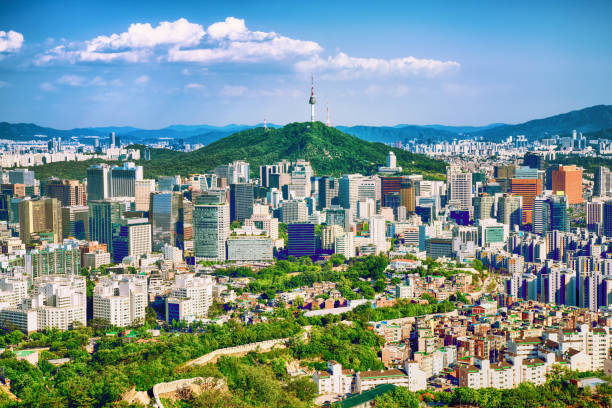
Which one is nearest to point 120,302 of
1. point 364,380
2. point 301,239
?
point 364,380

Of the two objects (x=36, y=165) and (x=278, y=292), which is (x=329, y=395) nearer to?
(x=278, y=292)

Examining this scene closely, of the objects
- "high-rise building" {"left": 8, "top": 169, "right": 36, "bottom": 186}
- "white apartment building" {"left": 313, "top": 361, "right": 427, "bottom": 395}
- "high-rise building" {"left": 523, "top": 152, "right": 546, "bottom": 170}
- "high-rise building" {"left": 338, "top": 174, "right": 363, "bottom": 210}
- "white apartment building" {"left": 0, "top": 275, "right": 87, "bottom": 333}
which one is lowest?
"white apartment building" {"left": 313, "top": 361, "right": 427, "bottom": 395}

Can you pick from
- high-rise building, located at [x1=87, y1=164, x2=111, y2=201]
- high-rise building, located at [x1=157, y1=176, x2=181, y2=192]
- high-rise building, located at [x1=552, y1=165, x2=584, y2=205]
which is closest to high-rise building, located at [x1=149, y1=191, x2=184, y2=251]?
high-rise building, located at [x1=87, y1=164, x2=111, y2=201]

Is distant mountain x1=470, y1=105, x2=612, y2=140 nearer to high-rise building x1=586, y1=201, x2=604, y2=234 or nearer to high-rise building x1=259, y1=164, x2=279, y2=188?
high-rise building x1=259, y1=164, x2=279, y2=188

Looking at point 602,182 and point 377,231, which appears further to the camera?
point 602,182

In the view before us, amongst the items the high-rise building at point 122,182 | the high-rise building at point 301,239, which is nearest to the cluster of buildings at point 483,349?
the high-rise building at point 301,239

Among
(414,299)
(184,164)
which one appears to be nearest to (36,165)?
(184,164)

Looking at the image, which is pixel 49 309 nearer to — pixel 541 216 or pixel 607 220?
pixel 541 216
